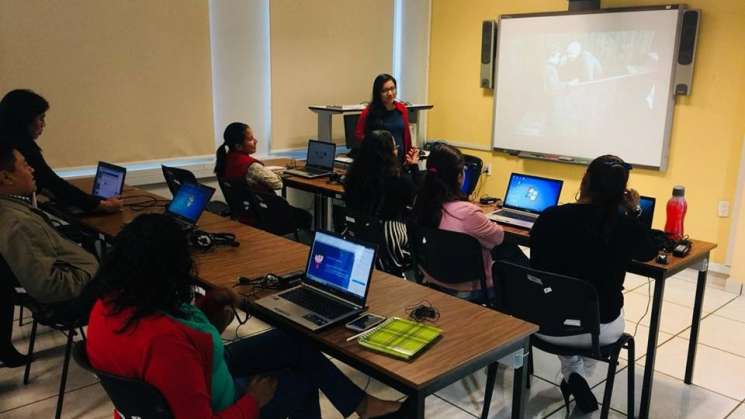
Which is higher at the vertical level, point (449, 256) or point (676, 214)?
point (676, 214)

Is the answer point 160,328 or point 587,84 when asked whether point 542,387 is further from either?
point 587,84

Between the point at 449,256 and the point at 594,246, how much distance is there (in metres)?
0.66

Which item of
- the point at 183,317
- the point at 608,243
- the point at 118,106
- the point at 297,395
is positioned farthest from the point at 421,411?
the point at 118,106

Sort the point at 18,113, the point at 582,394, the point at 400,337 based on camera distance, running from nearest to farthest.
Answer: the point at 400,337 < the point at 582,394 < the point at 18,113

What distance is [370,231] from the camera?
10.8 ft

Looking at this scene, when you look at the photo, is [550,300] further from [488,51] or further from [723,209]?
[488,51]

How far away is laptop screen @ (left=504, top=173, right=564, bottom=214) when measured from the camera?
3477mm

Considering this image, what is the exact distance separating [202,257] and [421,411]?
1431mm

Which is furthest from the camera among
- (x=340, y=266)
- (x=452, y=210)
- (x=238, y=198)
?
(x=238, y=198)

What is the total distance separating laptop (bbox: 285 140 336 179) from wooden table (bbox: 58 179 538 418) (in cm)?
211

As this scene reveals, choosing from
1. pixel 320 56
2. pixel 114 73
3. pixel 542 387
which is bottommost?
pixel 542 387

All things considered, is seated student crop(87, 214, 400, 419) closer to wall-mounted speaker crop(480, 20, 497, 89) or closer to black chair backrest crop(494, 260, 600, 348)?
black chair backrest crop(494, 260, 600, 348)

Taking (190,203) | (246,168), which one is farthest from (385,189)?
(246,168)

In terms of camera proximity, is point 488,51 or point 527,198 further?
point 488,51
